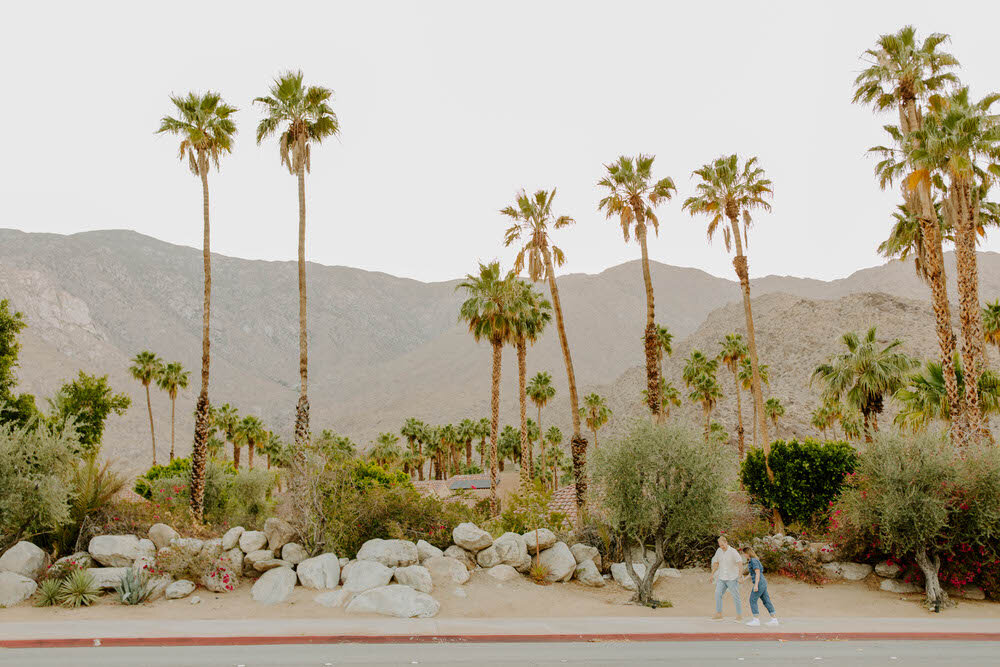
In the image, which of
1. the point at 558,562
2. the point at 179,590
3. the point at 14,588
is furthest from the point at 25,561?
the point at 558,562

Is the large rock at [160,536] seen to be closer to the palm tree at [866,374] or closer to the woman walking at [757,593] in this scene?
the woman walking at [757,593]

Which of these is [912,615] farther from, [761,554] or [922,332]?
[922,332]

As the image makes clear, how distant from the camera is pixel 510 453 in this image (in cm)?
8844

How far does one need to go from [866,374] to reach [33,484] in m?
29.2

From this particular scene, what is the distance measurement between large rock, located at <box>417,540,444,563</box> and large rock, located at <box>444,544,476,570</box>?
0.26m

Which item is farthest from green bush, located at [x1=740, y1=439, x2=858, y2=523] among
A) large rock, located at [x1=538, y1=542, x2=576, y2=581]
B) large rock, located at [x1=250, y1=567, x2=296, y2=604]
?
large rock, located at [x1=250, y1=567, x2=296, y2=604]

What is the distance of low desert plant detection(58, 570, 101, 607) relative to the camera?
14.9 meters

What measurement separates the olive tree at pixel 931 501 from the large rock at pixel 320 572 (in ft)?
41.9

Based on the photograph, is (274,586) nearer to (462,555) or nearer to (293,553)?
(293,553)

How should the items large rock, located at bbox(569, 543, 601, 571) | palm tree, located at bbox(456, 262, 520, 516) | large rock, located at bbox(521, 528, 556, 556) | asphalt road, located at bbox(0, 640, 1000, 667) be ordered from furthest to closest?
1. palm tree, located at bbox(456, 262, 520, 516)
2. large rock, located at bbox(569, 543, 601, 571)
3. large rock, located at bbox(521, 528, 556, 556)
4. asphalt road, located at bbox(0, 640, 1000, 667)

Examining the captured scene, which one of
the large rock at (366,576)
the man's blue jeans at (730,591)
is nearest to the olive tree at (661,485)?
the man's blue jeans at (730,591)

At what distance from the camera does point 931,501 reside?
16438mm

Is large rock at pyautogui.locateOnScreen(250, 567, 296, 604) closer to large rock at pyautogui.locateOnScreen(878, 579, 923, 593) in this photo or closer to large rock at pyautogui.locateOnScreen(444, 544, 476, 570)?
large rock at pyautogui.locateOnScreen(444, 544, 476, 570)

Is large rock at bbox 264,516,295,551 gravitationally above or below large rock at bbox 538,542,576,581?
above
